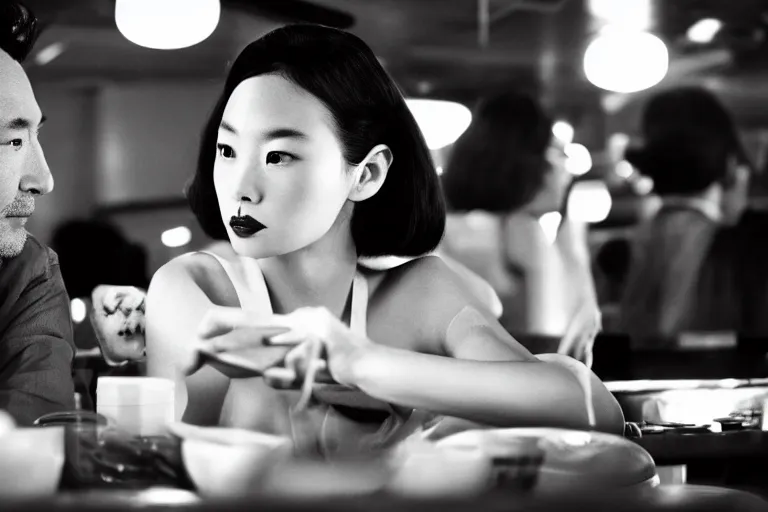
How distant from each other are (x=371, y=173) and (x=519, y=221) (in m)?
0.35

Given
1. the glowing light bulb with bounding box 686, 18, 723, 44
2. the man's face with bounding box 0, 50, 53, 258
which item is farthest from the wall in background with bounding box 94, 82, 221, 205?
the glowing light bulb with bounding box 686, 18, 723, 44

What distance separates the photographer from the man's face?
1.55 m

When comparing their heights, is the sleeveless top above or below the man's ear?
below

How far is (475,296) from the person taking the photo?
1668 mm

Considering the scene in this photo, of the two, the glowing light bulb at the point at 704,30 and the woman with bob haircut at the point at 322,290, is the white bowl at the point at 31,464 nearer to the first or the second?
the woman with bob haircut at the point at 322,290

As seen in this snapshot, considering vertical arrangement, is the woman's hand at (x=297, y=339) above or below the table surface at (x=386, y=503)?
above

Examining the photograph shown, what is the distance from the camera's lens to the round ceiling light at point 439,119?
5.45ft

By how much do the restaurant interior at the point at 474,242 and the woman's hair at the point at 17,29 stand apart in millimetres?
17

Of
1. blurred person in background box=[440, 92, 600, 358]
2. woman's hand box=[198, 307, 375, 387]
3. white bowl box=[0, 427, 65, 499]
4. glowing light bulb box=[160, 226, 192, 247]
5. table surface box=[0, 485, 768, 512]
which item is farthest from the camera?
blurred person in background box=[440, 92, 600, 358]

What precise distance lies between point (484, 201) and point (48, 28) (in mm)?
888

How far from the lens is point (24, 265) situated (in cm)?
157

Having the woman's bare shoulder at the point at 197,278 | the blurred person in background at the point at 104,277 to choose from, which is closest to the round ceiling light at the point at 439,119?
the woman's bare shoulder at the point at 197,278

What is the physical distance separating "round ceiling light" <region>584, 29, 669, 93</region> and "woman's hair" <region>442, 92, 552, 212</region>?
17 cm

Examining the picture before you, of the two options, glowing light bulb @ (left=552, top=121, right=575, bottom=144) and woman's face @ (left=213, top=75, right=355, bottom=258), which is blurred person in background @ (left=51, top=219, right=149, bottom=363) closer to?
woman's face @ (left=213, top=75, right=355, bottom=258)
